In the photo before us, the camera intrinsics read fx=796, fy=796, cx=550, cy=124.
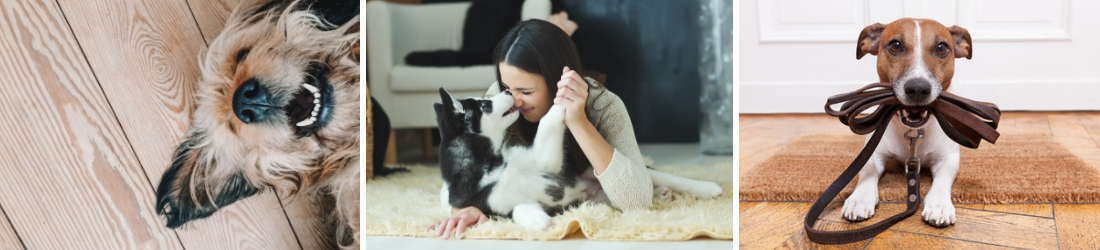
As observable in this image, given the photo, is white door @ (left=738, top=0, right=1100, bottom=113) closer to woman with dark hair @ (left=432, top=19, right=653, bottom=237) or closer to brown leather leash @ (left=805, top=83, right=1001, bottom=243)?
brown leather leash @ (left=805, top=83, right=1001, bottom=243)

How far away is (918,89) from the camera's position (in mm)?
1294

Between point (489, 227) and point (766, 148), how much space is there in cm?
115

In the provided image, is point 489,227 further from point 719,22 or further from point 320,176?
point 719,22

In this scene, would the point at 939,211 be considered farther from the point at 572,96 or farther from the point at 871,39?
the point at 572,96

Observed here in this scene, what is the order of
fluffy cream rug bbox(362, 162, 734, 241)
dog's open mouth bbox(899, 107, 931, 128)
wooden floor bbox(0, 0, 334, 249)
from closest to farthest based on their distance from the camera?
fluffy cream rug bbox(362, 162, 734, 241), wooden floor bbox(0, 0, 334, 249), dog's open mouth bbox(899, 107, 931, 128)

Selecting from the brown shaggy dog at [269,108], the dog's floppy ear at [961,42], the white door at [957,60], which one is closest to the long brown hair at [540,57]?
the brown shaggy dog at [269,108]

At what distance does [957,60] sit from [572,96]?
6.86ft

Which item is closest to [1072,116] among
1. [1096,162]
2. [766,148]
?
[1096,162]

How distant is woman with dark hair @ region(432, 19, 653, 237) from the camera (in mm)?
1141

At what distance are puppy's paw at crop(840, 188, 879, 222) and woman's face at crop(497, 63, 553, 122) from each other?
22.9 inches

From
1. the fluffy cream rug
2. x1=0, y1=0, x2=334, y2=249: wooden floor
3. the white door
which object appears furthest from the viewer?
the white door

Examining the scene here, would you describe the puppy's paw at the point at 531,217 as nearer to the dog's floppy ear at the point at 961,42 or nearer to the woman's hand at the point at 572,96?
the woman's hand at the point at 572,96

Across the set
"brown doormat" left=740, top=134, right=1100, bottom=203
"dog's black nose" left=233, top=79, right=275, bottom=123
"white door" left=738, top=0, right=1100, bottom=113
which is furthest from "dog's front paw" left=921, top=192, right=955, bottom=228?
"white door" left=738, top=0, right=1100, bottom=113

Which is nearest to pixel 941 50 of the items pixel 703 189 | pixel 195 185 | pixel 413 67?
pixel 703 189
